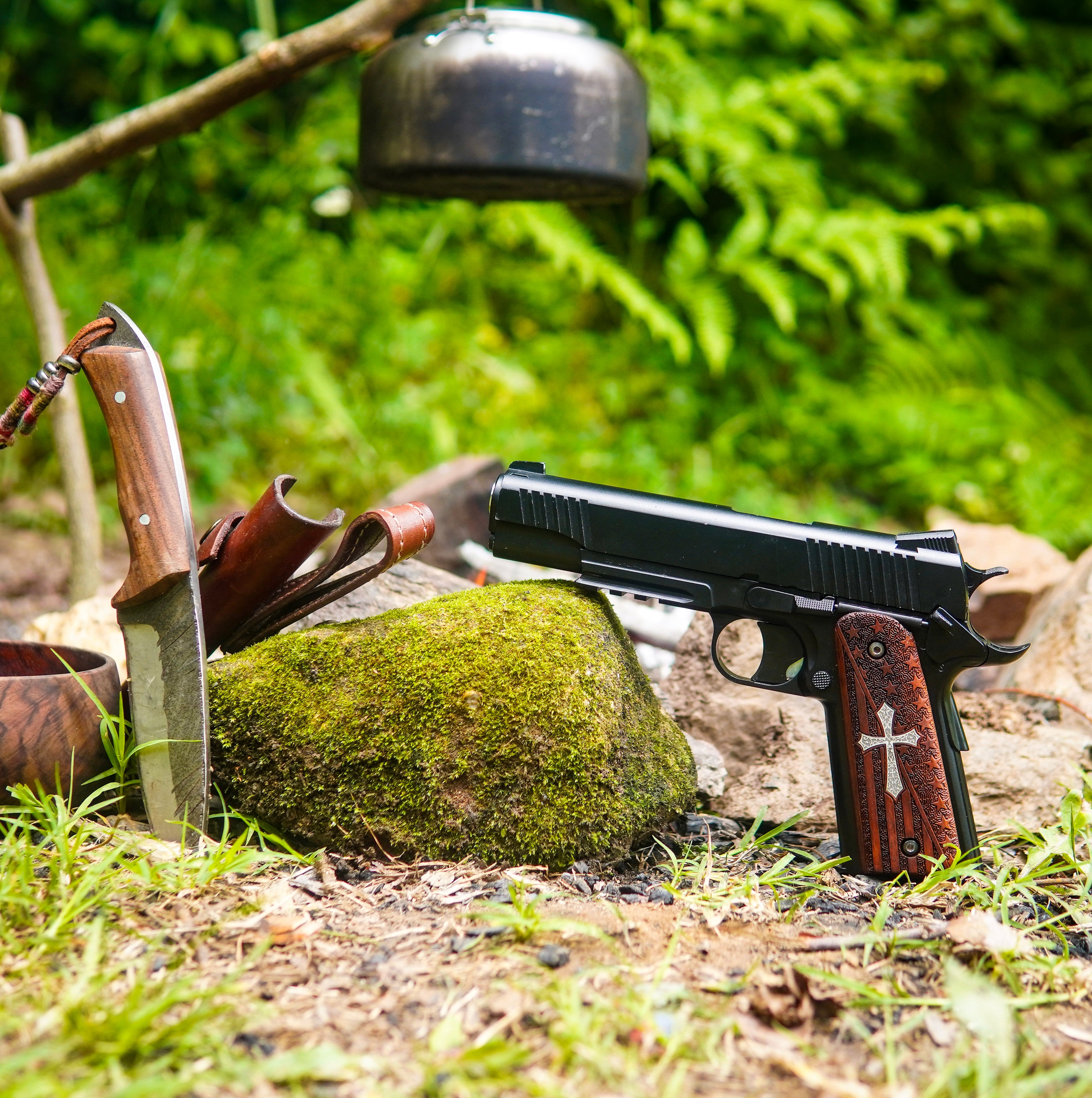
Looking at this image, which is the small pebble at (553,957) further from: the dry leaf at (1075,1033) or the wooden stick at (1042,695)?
the wooden stick at (1042,695)

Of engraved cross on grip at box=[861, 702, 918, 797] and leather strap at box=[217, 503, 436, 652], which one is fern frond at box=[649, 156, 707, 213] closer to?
leather strap at box=[217, 503, 436, 652]

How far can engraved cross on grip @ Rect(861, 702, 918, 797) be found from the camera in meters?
2.12

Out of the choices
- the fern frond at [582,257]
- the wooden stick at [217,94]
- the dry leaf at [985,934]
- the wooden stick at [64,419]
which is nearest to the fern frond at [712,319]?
the fern frond at [582,257]

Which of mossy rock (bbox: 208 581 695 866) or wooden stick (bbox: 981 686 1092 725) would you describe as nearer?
mossy rock (bbox: 208 581 695 866)

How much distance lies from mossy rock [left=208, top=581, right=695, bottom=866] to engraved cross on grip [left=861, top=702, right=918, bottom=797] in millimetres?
476

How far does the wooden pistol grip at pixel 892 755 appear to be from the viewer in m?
2.10

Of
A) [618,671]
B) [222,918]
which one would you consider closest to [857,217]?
[618,671]

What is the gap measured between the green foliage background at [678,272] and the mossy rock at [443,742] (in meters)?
3.47

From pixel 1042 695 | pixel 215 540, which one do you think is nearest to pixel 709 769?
pixel 1042 695

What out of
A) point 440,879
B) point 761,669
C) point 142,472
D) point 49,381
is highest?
point 49,381

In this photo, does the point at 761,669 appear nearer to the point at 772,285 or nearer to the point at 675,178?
the point at 772,285

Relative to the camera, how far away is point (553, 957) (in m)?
1.60

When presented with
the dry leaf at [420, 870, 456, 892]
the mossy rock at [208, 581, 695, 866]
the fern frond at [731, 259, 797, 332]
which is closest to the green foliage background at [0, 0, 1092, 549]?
the fern frond at [731, 259, 797, 332]

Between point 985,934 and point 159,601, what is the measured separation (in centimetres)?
171
